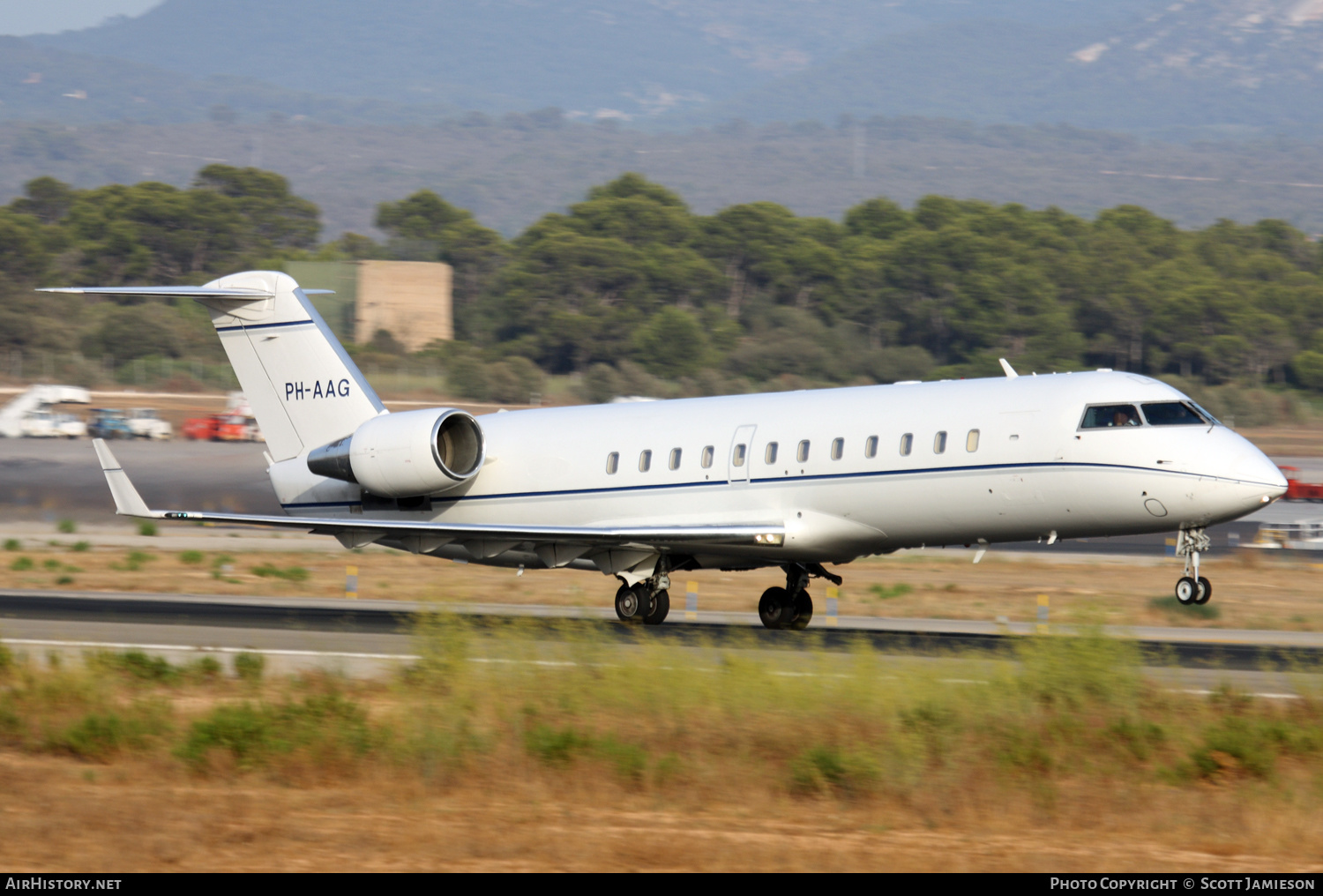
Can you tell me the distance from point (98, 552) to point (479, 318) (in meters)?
71.7

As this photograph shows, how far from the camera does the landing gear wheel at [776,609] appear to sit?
68.0ft

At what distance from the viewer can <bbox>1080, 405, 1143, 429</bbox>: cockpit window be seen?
58.3ft

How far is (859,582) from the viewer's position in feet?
103

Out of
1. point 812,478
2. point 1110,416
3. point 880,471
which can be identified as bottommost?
point 812,478

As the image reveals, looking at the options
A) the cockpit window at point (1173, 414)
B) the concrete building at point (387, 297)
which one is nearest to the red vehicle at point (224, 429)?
the concrete building at point (387, 297)

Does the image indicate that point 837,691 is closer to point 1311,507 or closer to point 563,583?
point 563,583

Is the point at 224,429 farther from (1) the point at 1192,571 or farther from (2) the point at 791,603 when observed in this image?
(1) the point at 1192,571

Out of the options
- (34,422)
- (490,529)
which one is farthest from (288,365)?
(34,422)

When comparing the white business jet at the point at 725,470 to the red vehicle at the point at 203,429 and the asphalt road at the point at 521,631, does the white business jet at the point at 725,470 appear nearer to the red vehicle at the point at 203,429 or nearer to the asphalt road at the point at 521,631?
the asphalt road at the point at 521,631

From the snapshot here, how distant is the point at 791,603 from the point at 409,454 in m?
5.74

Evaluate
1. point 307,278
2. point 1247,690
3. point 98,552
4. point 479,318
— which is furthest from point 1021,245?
point 1247,690

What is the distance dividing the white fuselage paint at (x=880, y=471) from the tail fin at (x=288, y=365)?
4.70ft

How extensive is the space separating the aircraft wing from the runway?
1131 mm

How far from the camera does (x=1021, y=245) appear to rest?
104 metres
